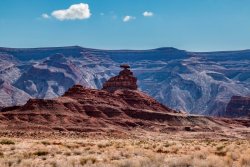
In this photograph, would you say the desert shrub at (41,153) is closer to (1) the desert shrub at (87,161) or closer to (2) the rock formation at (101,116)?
(1) the desert shrub at (87,161)

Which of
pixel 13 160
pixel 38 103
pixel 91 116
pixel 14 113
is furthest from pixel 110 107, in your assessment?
pixel 13 160

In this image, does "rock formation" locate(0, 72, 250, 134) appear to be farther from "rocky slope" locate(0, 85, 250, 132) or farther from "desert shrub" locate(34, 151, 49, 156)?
"desert shrub" locate(34, 151, 49, 156)

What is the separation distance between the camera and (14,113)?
104m

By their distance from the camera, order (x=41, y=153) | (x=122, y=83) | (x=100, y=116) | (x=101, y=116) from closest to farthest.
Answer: (x=41, y=153) < (x=100, y=116) < (x=101, y=116) < (x=122, y=83)

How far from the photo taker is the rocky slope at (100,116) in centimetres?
10062

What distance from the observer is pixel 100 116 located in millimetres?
116062

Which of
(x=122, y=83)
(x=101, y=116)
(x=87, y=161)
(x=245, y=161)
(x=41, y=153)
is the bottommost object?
(x=101, y=116)

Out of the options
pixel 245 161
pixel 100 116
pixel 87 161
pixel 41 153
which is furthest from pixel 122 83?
pixel 245 161

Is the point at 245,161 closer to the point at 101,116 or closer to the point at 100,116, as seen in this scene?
the point at 100,116

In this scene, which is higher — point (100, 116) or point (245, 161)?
point (245, 161)

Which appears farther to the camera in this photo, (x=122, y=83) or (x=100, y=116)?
(x=122, y=83)

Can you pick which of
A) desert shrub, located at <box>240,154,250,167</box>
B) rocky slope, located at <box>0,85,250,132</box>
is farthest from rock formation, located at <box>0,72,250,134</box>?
desert shrub, located at <box>240,154,250,167</box>

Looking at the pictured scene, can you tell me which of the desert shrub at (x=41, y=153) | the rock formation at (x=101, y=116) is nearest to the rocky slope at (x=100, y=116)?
the rock formation at (x=101, y=116)

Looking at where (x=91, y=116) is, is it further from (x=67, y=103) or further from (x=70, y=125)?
(x=70, y=125)
